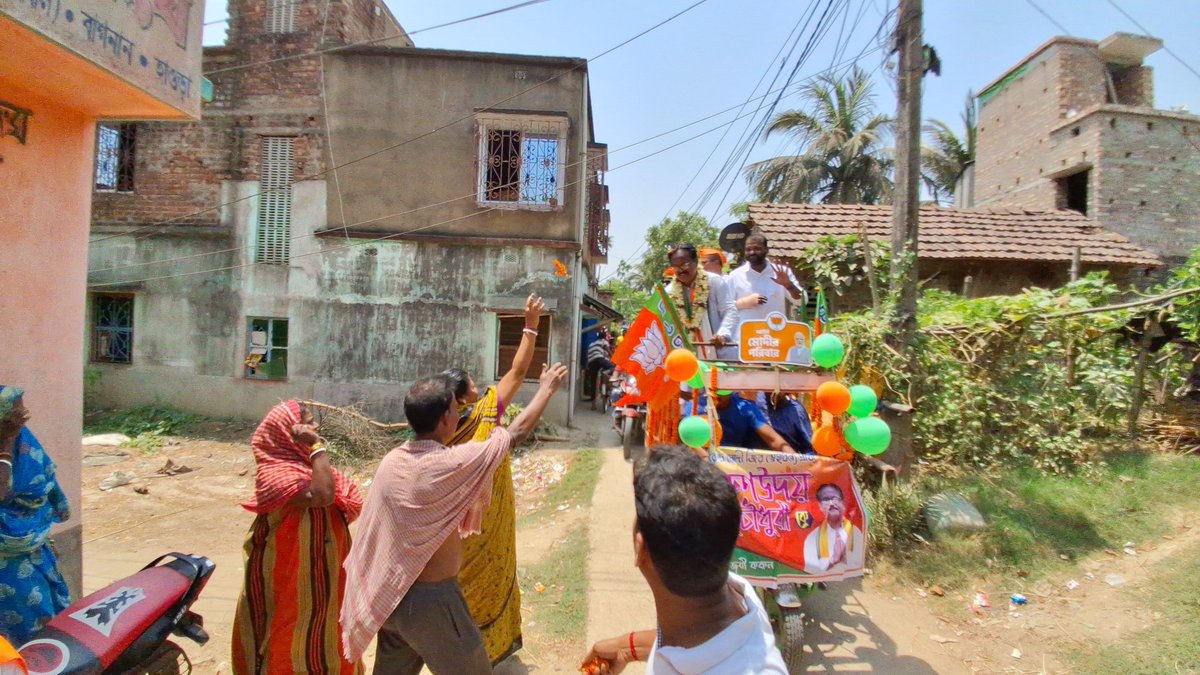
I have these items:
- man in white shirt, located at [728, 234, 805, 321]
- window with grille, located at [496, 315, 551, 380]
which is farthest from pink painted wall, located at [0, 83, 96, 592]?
window with grille, located at [496, 315, 551, 380]

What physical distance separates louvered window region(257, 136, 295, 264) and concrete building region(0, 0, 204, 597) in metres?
8.58

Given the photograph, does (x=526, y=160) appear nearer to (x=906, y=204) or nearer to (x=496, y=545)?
(x=906, y=204)

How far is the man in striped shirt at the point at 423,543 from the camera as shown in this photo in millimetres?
2322

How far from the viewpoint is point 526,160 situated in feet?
39.2

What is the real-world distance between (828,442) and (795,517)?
0.56 m

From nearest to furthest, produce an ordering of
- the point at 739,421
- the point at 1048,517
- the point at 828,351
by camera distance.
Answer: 1. the point at 828,351
2. the point at 739,421
3. the point at 1048,517

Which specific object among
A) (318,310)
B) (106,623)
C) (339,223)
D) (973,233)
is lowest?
(106,623)

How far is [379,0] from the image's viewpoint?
13961mm

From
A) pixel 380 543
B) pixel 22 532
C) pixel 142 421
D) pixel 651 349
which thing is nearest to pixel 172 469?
pixel 142 421

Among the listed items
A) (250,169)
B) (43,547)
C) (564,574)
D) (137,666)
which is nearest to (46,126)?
(43,547)

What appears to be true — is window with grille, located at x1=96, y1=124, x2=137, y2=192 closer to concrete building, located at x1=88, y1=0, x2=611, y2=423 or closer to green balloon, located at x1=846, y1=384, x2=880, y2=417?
concrete building, located at x1=88, y1=0, x2=611, y2=423

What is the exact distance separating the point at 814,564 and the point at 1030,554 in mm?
2749

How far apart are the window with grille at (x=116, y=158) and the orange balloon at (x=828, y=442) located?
14.8m

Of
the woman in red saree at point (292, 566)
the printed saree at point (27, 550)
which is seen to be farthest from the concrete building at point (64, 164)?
the woman in red saree at point (292, 566)
